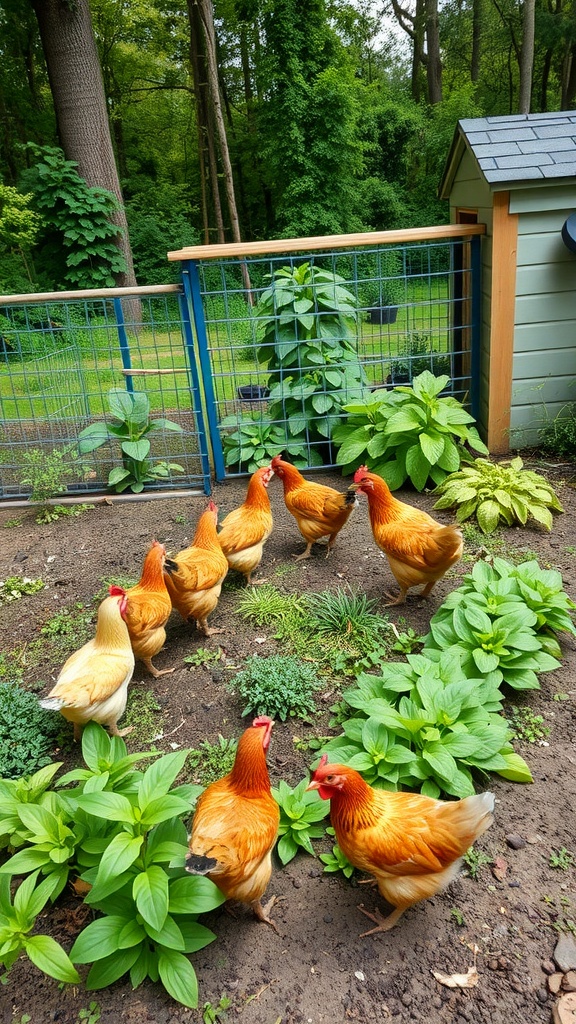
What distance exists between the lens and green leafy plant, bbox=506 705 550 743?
2.95 m

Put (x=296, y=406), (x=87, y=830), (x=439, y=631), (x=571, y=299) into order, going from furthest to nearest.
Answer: (x=296, y=406) → (x=571, y=299) → (x=439, y=631) → (x=87, y=830)

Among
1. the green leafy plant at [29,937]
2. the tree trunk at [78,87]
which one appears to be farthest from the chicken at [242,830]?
the tree trunk at [78,87]

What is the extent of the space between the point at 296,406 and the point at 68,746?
3.84 metres

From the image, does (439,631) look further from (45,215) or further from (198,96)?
(198,96)

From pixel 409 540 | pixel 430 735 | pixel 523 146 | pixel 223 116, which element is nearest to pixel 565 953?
pixel 430 735

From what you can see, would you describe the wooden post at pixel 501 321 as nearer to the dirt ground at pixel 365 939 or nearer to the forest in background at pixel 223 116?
the dirt ground at pixel 365 939

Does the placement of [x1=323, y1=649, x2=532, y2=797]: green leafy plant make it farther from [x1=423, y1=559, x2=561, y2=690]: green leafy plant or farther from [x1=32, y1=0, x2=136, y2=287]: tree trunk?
[x1=32, y1=0, x2=136, y2=287]: tree trunk

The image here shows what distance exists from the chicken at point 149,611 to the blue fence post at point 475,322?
3.84m

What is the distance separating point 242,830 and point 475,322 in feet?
16.7

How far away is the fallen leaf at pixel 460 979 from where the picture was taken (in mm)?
2076

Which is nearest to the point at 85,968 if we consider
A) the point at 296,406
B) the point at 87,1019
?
the point at 87,1019

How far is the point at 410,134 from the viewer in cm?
1870

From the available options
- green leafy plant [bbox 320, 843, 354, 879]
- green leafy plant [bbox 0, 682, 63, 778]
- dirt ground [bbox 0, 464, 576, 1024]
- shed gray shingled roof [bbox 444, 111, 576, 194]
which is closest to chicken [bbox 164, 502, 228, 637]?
dirt ground [bbox 0, 464, 576, 1024]

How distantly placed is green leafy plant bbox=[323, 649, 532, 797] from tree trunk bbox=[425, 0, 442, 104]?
20976 millimetres
